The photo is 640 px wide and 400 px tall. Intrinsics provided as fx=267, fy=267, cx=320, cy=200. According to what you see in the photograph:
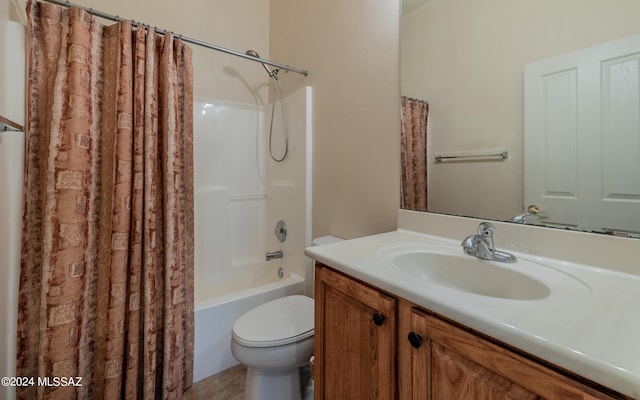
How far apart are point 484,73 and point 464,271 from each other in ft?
2.44

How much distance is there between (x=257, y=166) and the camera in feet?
7.47

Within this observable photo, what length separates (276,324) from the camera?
1207 mm

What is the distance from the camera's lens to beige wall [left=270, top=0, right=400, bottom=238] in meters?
1.28

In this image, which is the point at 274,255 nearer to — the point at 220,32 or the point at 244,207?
the point at 244,207

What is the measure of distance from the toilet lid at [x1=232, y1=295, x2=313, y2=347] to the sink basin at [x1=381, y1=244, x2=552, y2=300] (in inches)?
22.5

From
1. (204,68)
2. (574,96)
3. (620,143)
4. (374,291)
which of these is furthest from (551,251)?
(204,68)

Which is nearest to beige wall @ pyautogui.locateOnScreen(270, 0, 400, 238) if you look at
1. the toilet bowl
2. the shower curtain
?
the toilet bowl

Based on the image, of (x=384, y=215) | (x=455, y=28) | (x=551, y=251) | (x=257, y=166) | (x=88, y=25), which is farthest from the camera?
(x=257, y=166)

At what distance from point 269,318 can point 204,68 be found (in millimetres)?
1839

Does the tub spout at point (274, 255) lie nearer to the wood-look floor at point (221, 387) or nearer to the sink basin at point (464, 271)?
the wood-look floor at point (221, 387)

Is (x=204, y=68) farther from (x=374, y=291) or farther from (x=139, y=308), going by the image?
(x=374, y=291)

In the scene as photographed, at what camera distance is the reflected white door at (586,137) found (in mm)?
708

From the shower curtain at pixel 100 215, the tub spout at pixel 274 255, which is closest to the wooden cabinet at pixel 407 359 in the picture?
the shower curtain at pixel 100 215

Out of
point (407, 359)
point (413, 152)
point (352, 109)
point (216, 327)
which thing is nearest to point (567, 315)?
point (407, 359)
